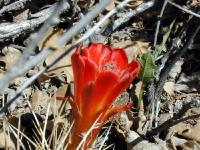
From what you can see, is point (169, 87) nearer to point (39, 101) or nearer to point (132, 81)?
point (132, 81)

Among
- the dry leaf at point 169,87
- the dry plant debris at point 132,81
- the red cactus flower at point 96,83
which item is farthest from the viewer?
the dry leaf at point 169,87

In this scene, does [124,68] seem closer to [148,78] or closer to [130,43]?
[148,78]

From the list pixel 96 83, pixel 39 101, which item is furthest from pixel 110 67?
pixel 39 101

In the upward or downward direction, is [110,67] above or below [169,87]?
above

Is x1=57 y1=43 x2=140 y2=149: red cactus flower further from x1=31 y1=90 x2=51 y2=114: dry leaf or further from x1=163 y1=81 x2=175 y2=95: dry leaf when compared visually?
x1=163 y1=81 x2=175 y2=95: dry leaf

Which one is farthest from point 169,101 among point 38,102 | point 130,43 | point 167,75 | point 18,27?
point 18,27

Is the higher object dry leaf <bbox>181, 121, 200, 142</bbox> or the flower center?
the flower center

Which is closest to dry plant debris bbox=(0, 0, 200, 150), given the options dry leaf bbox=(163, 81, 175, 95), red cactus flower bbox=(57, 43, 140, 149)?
dry leaf bbox=(163, 81, 175, 95)

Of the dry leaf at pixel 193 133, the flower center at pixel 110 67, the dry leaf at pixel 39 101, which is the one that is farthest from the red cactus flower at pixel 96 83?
the dry leaf at pixel 193 133

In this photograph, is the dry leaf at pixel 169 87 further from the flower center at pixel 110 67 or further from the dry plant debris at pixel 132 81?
the flower center at pixel 110 67
